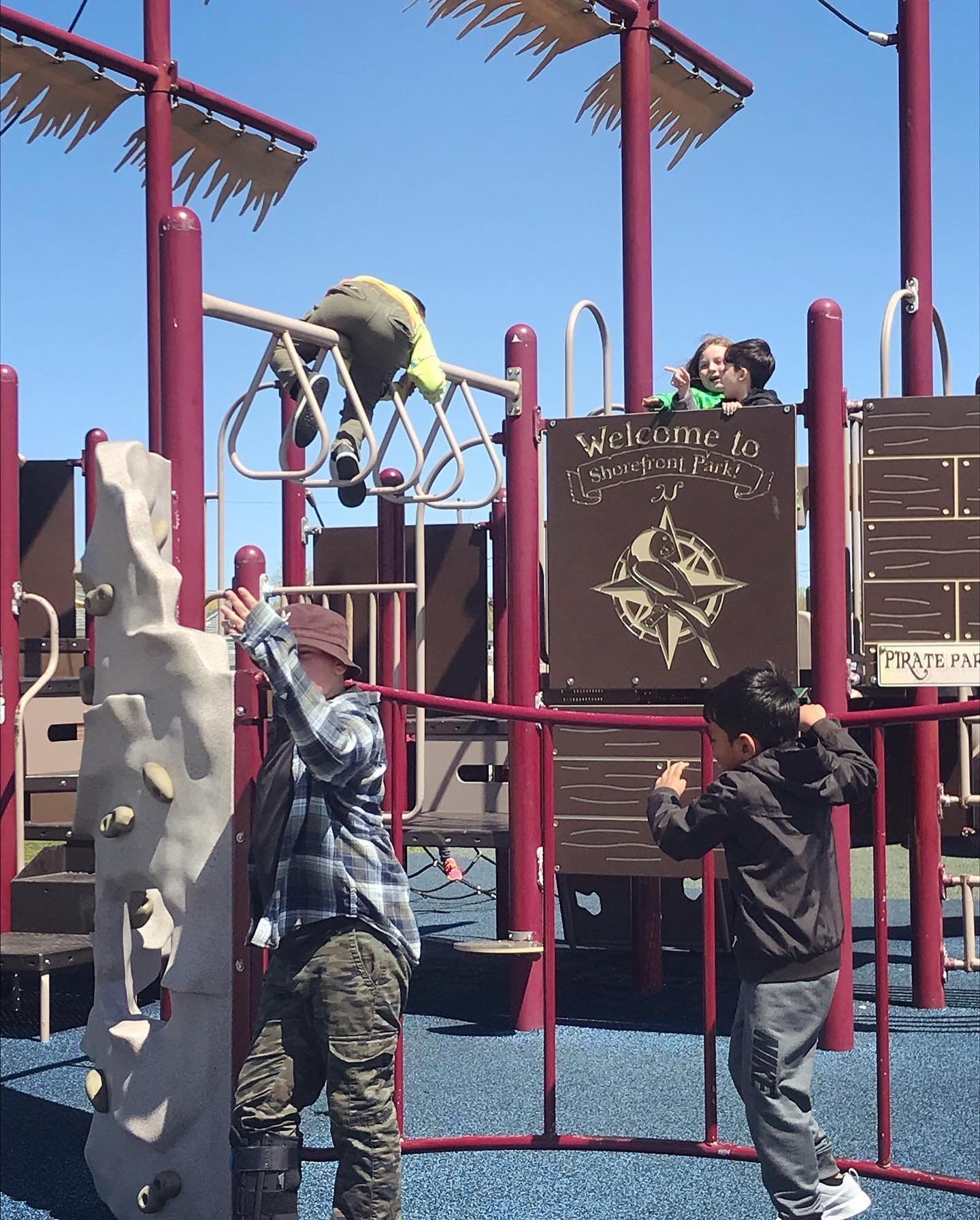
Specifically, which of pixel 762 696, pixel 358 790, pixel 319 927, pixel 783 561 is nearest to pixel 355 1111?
pixel 319 927

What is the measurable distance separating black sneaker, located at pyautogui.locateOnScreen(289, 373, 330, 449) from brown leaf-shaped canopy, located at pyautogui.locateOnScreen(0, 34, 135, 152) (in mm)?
4886

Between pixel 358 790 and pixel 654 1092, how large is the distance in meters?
2.60

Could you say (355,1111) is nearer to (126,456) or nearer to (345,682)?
(345,682)

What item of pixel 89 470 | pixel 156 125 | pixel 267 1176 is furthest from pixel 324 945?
pixel 156 125

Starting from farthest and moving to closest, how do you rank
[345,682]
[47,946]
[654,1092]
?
[47,946]
[654,1092]
[345,682]

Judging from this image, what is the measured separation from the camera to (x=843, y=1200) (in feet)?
11.1

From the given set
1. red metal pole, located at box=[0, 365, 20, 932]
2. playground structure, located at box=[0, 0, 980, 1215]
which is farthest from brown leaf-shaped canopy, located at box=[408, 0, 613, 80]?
red metal pole, located at box=[0, 365, 20, 932]

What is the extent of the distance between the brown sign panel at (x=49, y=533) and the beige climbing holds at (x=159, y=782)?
13.2 ft

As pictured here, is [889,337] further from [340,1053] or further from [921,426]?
[340,1053]

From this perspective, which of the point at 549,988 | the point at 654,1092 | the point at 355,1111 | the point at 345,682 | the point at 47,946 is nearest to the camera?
the point at 355,1111

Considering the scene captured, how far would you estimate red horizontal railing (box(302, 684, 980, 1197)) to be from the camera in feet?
12.1

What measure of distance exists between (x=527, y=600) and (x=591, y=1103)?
2.21 m

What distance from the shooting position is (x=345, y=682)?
12.0 feet

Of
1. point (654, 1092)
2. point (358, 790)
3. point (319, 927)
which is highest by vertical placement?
point (358, 790)
